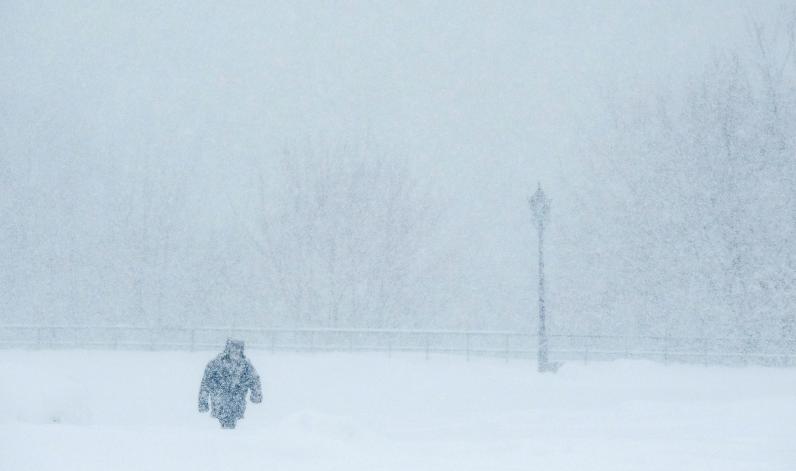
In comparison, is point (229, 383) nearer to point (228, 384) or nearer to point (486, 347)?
point (228, 384)

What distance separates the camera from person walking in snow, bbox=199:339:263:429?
12047 mm

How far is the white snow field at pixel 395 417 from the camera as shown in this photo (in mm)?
8297

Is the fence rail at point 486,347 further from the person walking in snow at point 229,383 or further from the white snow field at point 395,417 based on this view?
the person walking in snow at point 229,383

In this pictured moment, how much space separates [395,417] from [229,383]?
5665mm

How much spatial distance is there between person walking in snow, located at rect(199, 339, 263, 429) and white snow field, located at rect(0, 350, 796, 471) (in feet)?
2.14

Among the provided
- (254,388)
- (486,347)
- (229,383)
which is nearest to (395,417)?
(254,388)

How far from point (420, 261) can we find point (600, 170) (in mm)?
9250

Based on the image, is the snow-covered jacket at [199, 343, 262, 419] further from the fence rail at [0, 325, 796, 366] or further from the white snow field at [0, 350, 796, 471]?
the fence rail at [0, 325, 796, 366]

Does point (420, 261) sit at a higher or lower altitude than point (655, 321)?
higher

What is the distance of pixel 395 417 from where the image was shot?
667 inches

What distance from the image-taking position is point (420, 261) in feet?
121

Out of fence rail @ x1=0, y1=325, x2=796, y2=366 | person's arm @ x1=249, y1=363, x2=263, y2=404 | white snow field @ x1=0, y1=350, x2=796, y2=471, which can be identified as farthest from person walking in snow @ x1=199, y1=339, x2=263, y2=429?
fence rail @ x1=0, y1=325, x2=796, y2=366

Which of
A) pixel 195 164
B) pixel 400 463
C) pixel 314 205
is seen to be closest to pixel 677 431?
pixel 400 463

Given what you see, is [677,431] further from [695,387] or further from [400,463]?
[695,387]
